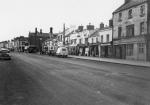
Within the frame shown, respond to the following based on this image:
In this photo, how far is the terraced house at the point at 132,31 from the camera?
3728cm

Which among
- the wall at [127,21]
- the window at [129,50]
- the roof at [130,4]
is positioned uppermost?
the roof at [130,4]

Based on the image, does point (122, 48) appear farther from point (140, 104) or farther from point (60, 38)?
point (60, 38)

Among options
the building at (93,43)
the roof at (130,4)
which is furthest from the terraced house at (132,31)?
the building at (93,43)

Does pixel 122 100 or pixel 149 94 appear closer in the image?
pixel 122 100

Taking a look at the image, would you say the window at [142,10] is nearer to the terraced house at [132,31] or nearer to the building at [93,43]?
the terraced house at [132,31]

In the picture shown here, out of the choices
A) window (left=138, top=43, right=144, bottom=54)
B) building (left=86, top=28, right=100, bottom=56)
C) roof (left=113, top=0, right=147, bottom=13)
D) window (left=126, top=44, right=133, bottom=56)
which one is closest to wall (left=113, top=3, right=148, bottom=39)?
roof (left=113, top=0, right=147, bottom=13)

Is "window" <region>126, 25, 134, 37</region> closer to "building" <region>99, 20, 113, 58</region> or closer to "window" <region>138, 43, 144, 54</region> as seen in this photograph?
"window" <region>138, 43, 144, 54</region>

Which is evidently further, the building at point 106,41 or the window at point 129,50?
the building at point 106,41

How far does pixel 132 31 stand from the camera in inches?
1629

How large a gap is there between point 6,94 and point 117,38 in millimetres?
38559

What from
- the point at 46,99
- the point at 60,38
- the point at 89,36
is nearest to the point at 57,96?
the point at 46,99

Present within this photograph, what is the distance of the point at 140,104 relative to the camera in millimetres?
7363

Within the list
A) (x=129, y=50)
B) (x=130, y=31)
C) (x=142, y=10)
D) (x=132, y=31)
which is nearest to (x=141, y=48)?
(x=129, y=50)

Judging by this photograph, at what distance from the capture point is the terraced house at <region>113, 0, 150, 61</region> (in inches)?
1468
